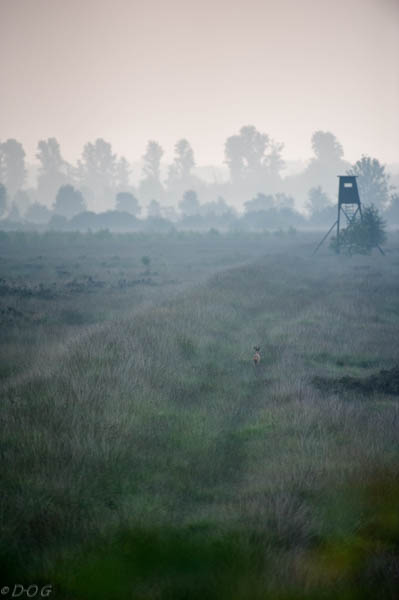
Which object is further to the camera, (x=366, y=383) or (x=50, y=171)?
(x=50, y=171)

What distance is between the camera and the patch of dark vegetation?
871 cm

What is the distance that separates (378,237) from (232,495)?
31206mm

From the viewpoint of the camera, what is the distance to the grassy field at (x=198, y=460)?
12.8ft

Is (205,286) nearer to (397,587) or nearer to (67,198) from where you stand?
(397,587)

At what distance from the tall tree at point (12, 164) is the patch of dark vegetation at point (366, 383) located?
122 m

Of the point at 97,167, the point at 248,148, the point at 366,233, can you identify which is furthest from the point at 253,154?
the point at 366,233

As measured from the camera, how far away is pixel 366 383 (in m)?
9.07

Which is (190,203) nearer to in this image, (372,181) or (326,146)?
(372,181)

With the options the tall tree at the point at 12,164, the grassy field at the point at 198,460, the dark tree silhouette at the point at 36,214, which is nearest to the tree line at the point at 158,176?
the tall tree at the point at 12,164

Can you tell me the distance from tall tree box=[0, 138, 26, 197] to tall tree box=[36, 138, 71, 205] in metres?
7.01

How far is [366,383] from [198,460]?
4.50 m

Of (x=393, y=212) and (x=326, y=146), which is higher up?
(x=326, y=146)

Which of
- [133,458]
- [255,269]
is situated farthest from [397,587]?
[255,269]

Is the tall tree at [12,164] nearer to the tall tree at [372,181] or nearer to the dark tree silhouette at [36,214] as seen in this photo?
the dark tree silhouette at [36,214]
